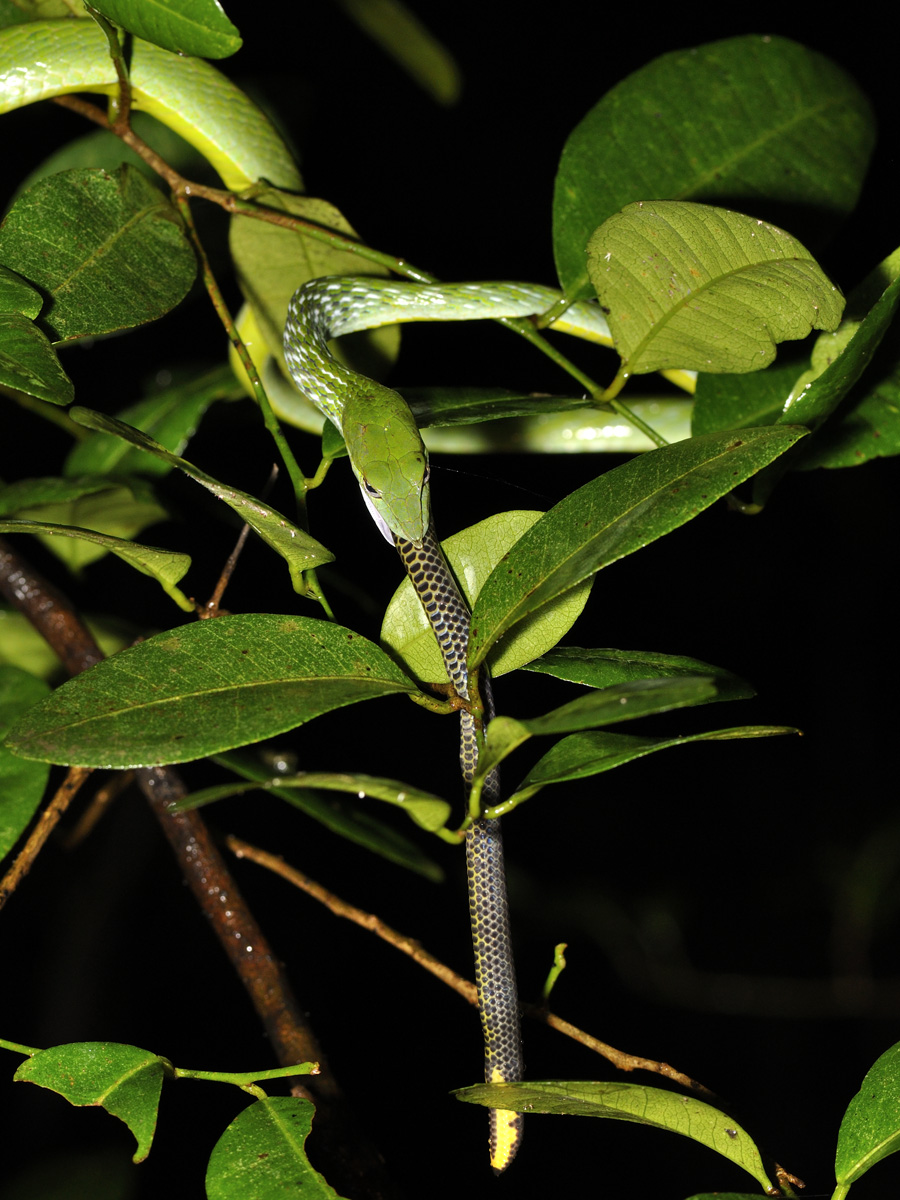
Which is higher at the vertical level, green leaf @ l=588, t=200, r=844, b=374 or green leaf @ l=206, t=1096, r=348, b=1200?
green leaf @ l=588, t=200, r=844, b=374

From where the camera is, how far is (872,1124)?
613 millimetres

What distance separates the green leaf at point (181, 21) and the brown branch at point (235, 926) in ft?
2.27

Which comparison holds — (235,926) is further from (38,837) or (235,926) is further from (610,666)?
(610,666)

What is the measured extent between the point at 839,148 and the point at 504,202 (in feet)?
5.53

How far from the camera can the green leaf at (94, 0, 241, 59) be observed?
0.76m

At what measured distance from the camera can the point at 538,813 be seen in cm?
297

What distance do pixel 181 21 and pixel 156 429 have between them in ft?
2.13

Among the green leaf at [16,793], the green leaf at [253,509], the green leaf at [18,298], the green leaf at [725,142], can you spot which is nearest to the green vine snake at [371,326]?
the green leaf at [253,509]

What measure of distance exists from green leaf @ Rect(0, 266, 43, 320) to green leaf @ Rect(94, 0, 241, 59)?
29 cm

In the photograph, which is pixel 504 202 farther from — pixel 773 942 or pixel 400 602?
pixel 773 942

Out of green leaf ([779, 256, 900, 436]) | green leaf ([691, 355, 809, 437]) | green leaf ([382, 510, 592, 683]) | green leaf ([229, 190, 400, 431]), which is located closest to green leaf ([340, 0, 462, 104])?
green leaf ([229, 190, 400, 431])

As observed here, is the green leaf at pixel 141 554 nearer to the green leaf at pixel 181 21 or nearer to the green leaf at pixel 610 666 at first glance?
the green leaf at pixel 610 666

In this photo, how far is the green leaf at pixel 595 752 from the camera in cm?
53

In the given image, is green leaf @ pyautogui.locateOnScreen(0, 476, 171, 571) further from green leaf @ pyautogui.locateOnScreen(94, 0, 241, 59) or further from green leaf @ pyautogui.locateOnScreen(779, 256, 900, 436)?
green leaf @ pyautogui.locateOnScreen(779, 256, 900, 436)
